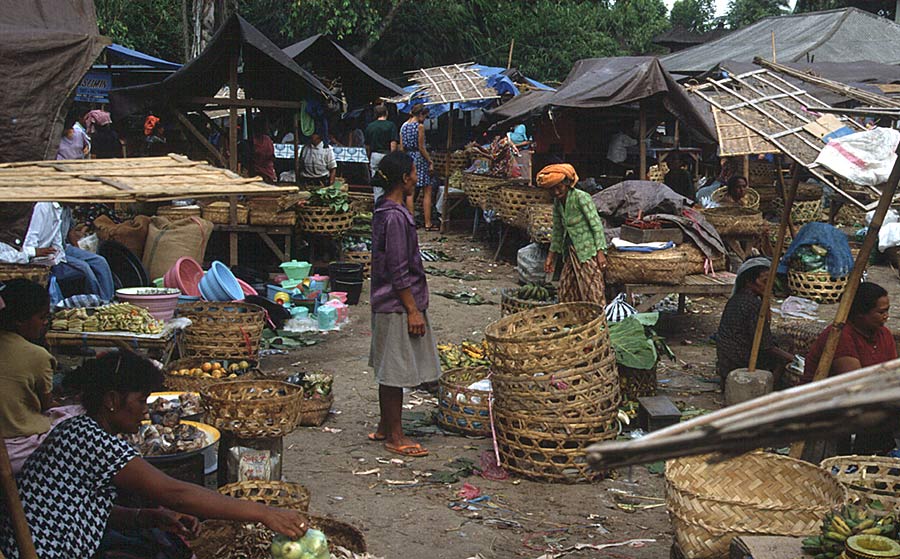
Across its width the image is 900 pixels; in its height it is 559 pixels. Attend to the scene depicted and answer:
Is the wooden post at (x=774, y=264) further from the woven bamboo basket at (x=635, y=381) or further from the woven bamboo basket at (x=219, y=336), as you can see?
the woven bamboo basket at (x=219, y=336)

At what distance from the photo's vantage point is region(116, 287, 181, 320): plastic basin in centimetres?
740

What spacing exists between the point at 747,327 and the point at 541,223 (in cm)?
448

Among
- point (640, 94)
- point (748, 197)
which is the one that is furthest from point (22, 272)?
point (748, 197)

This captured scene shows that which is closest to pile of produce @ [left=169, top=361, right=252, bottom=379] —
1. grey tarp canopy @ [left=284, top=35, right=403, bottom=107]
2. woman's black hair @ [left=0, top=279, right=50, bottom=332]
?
woman's black hair @ [left=0, top=279, right=50, bottom=332]

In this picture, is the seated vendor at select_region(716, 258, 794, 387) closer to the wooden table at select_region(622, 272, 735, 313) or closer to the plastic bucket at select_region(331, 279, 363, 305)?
the wooden table at select_region(622, 272, 735, 313)

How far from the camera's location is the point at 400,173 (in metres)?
5.77

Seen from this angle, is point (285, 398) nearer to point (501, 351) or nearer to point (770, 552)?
point (501, 351)

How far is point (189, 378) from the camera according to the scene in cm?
643

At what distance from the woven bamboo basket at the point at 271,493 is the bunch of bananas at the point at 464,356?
332cm

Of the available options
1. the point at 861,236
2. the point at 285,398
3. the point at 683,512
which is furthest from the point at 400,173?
the point at 861,236

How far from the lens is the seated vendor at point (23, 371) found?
4410 mm

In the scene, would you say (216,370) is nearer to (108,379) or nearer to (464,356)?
(464,356)

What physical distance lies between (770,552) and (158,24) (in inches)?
887

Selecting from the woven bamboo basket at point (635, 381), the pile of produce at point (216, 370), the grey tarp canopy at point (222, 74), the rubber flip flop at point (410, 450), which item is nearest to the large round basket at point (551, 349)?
the rubber flip flop at point (410, 450)
